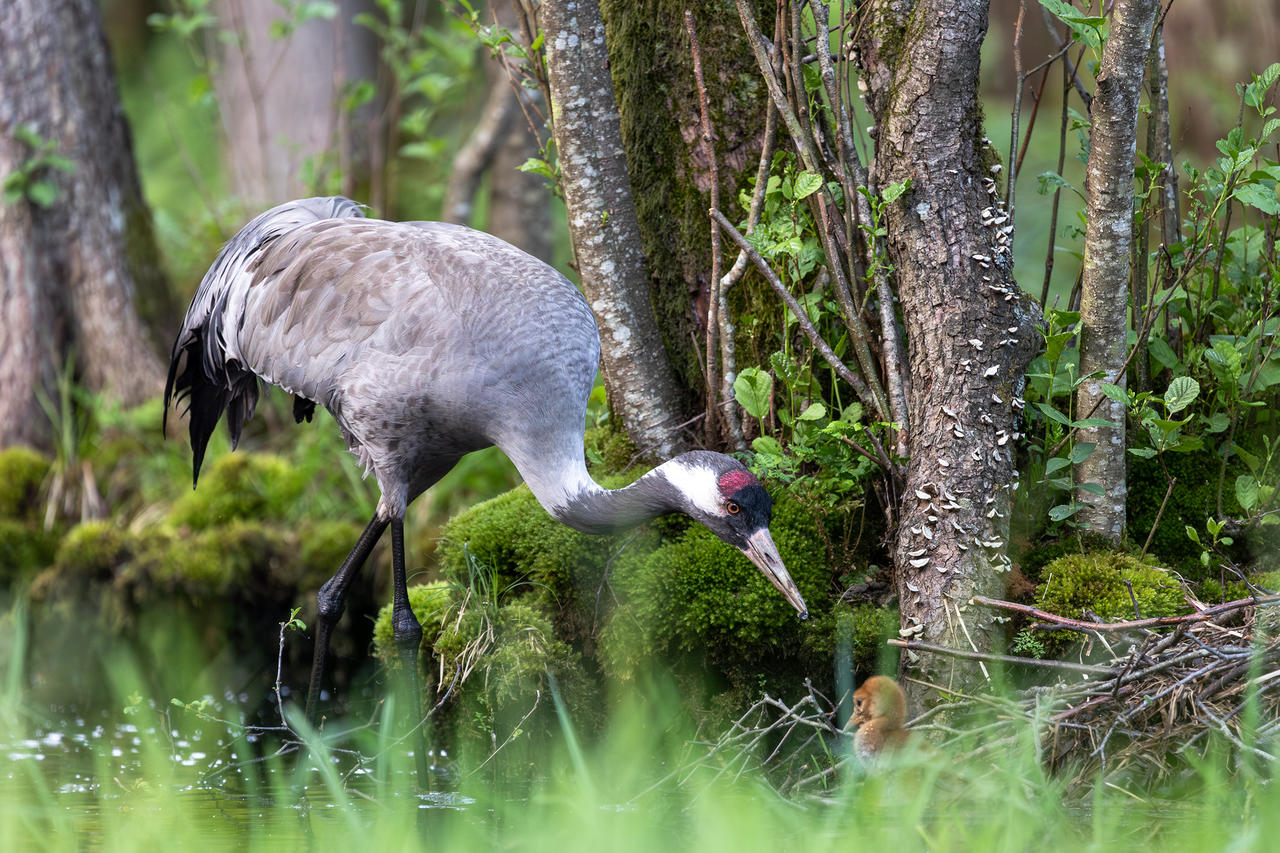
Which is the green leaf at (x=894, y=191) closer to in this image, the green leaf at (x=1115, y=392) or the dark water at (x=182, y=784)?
the green leaf at (x=1115, y=392)

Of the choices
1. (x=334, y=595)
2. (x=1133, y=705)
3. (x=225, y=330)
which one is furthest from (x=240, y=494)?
(x=1133, y=705)

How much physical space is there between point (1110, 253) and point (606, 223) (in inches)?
56.1

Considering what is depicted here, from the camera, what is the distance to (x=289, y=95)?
894 cm

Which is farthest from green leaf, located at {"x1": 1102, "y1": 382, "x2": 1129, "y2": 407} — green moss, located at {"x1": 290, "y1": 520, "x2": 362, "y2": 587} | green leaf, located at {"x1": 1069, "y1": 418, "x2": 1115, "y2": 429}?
green moss, located at {"x1": 290, "y1": 520, "x2": 362, "y2": 587}

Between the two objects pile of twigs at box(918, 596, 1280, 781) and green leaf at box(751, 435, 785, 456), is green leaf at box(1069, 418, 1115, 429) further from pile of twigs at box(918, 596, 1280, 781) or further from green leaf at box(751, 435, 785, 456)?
green leaf at box(751, 435, 785, 456)

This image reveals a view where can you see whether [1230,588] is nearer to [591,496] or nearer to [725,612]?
[725,612]

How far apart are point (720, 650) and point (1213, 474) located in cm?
151

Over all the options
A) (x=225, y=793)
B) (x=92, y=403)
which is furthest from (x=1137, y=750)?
(x=92, y=403)

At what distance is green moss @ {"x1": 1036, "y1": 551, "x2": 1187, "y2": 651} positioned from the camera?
3021 millimetres

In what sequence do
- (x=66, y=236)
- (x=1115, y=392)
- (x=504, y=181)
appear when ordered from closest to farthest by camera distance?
(x=1115, y=392) < (x=66, y=236) < (x=504, y=181)

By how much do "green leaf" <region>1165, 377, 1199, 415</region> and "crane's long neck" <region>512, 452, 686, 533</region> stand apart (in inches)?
49.5

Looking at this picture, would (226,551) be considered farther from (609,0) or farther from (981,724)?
(981,724)

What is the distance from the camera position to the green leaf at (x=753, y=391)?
3268 millimetres

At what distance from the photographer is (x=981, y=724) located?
289cm
